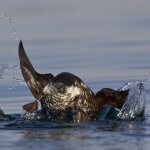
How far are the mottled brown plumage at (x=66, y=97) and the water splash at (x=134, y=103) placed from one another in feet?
0.38

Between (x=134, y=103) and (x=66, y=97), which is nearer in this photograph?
(x=66, y=97)

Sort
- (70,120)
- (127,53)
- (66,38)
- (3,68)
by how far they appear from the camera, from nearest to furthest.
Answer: (70,120) → (3,68) → (127,53) → (66,38)

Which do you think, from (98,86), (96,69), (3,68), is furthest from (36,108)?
(96,69)

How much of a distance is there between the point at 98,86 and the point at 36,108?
3.08m

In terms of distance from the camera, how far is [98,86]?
17.0 metres

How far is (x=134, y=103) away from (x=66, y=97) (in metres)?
1.00

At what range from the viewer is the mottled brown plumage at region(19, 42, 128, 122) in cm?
1397

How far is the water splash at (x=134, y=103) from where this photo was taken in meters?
14.0

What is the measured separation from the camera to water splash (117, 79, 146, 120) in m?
14.0

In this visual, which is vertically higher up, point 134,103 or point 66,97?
point 66,97

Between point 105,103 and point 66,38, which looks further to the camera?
A: point 66,38

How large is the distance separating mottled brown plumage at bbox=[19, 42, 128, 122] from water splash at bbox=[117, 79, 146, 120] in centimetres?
12

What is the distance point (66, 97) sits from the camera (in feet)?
46.0

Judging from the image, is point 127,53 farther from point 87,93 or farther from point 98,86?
point 87,93
